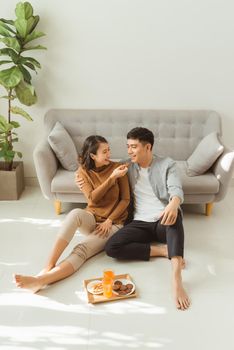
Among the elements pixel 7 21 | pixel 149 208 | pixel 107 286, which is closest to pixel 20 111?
pixel 7 21

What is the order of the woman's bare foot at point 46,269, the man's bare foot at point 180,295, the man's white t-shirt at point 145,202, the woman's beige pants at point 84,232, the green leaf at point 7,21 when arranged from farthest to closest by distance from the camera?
1. the green leaf at point 7,21
2. the man's white t-shirt at point 145,202
3. the woman's beige pants at point 84,232
4. the woman's bare foot at point 46,269
5. the man's bare foot at point 180,295

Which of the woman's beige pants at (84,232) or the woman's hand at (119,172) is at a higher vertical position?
the woman's hand at (119,172)

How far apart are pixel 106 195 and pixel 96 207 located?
0.37 ft

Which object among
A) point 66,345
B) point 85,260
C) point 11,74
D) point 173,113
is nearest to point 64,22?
point 11,74

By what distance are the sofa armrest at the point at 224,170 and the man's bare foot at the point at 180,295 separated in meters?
1.15

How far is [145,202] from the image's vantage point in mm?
2996

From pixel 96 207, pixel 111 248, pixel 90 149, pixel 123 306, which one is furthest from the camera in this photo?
pixel 96 207

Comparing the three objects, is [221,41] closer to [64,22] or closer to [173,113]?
[173,113]

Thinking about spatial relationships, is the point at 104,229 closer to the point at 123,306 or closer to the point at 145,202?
the point at 145,202

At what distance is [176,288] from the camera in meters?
2.47

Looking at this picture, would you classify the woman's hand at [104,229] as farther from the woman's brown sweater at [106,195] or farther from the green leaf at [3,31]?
the green leaf at [3,31]

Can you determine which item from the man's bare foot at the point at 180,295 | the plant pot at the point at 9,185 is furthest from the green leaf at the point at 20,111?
the man's bare foot at the point at 180,295

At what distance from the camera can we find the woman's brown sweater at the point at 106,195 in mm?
2955

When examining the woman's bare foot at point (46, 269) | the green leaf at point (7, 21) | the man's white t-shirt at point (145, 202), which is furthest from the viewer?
the green leaf at point (7, 21)
